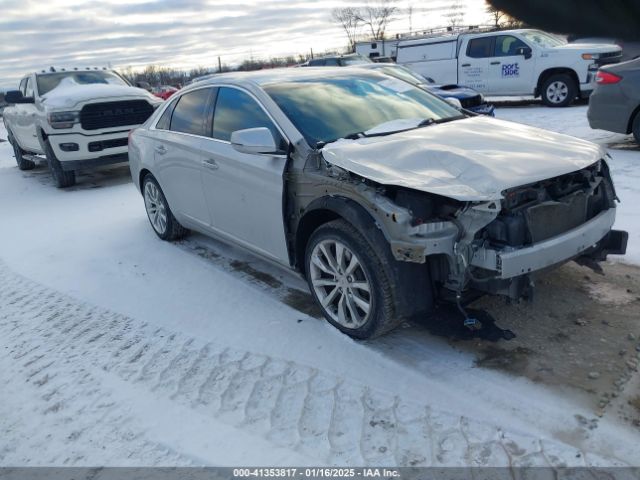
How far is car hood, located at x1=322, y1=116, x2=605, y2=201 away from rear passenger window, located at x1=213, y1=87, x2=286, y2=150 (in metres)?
0.69

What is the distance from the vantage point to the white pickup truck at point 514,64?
12.3 meters

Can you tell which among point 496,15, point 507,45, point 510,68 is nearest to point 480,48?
point 507,45

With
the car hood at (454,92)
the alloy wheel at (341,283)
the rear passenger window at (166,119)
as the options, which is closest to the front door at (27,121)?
the rear passenger window at (166,119)

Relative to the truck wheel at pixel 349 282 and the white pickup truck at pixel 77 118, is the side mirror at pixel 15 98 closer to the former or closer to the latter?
the white pickup truck at pixel 77 118

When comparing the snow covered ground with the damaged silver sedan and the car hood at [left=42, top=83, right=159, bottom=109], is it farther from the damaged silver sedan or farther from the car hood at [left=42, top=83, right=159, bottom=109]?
the car hood at [left=42, top=83, right=159, bottom=109]

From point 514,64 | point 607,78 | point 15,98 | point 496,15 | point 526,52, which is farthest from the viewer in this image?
point 514,64

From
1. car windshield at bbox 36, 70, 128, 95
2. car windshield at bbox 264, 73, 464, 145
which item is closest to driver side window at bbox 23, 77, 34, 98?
car windshield at bbox 36, 70, 128, 95

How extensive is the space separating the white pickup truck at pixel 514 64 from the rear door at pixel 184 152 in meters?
8.83

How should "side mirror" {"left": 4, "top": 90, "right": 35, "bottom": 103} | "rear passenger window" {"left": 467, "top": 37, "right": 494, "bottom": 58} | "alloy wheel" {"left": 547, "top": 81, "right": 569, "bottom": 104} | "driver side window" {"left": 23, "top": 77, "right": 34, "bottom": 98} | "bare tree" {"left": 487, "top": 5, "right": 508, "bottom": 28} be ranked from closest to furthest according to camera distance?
"bare tree" {"left": 487, "top": 5, "right": 508, "bottom": 28} < "side mirror" {"left": 4, "top": 90, "right": 35, "bottom": 103} < "driver side window" {"left": 23, "top": 77, "right": 34, "bottom": 98} < "alloy wheel" {"left": 547, "top": 81, "right": 569, "bottom": 104} < "rear passenger window" {"left": 467, "top": 37, "right": 494, "bottom": 58}

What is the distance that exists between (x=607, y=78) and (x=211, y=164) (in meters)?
6.27

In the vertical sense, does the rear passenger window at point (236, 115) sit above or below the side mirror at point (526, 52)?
below

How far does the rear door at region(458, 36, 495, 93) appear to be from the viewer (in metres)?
14.1

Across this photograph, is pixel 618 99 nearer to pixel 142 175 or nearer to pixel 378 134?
pixel 378 134

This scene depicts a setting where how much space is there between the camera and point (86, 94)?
9141mm
